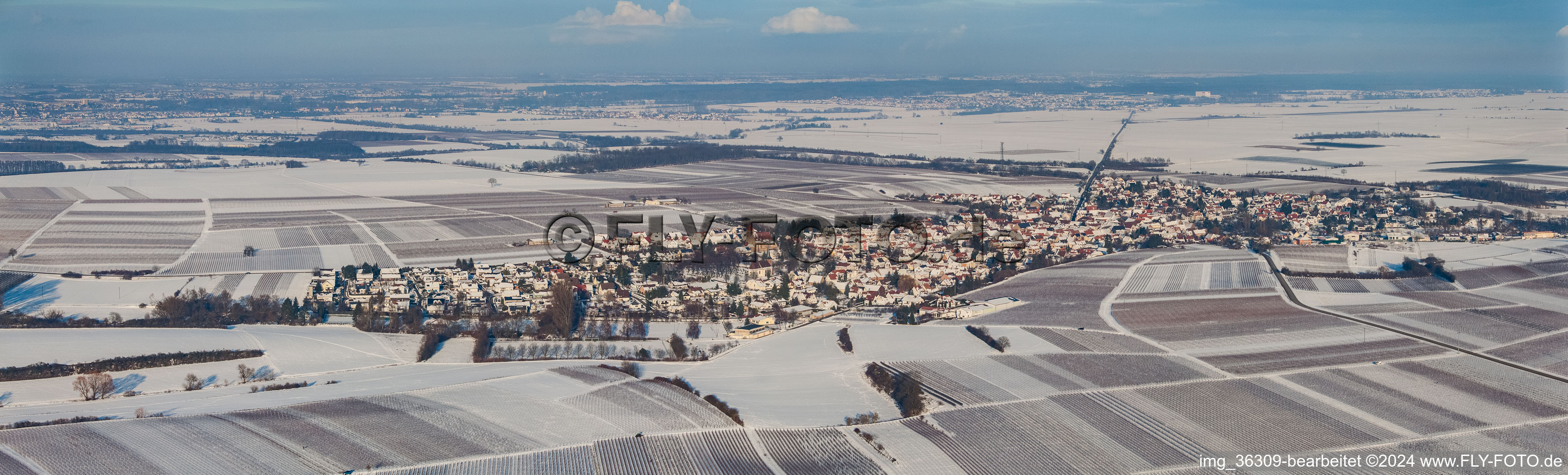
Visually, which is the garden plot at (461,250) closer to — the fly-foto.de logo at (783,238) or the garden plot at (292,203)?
the fly-foto.de logo at (783,238)

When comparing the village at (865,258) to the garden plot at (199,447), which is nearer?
the garden plot at (199,447)

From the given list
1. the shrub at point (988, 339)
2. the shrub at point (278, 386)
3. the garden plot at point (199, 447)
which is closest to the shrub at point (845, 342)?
the shrub at point (988, 339)

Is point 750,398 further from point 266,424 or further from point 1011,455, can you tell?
point 266,424

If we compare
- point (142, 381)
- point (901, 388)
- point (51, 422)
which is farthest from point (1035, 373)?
point (142, 381)

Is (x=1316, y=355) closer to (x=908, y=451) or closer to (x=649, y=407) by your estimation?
(x=908, y=451)

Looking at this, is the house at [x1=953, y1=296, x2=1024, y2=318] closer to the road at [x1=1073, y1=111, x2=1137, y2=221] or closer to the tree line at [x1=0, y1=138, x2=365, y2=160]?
the road at [x1=1073, y1=111, x2=1137, y2=221]

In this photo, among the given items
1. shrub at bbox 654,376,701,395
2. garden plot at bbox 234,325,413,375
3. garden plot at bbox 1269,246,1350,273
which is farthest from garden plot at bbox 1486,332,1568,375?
garden plot at bbox 234,325,413,375

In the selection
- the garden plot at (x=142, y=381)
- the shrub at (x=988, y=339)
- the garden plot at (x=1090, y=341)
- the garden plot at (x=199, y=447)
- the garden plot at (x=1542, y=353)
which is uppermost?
the garden plot at (x=1542, y=353)
